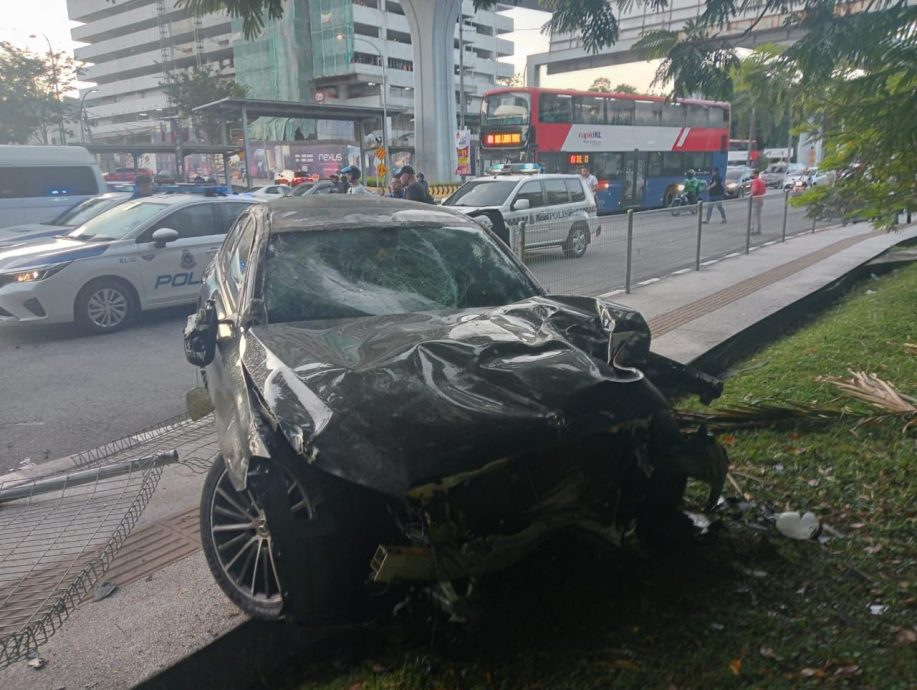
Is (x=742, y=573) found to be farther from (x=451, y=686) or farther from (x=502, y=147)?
(x=502, y=147)

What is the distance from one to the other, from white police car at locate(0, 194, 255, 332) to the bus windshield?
1655 centimetres

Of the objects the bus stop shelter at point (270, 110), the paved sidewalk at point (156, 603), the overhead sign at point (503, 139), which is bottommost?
the paved sidewalk at point (156, 603)

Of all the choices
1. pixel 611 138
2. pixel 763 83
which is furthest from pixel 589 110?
pixel 763 83

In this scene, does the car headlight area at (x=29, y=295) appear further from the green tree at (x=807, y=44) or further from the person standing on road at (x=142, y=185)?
the green tree at (x=807, y=44)

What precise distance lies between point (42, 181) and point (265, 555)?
45.5 ft

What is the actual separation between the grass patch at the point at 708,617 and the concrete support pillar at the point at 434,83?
836 inches

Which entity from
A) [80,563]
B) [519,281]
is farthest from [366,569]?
[519,281]

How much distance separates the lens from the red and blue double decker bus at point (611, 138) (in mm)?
25234

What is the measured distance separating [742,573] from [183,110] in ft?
197

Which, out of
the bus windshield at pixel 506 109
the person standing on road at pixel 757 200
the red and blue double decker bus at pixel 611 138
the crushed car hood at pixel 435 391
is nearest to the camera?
the crushed car hood at pixel 435 391

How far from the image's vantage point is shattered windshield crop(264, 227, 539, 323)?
13.2ft

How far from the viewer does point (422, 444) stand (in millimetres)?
2619

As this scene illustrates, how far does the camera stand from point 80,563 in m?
3.18

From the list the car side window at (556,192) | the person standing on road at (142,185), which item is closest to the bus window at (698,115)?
the car side window at (556,192)
